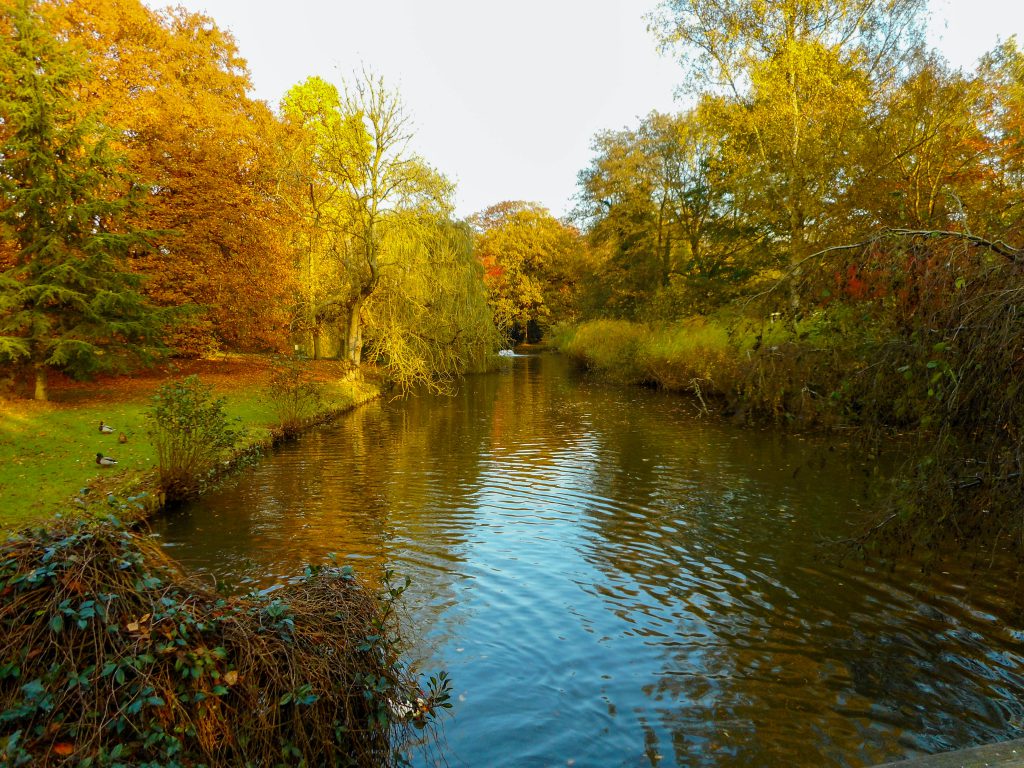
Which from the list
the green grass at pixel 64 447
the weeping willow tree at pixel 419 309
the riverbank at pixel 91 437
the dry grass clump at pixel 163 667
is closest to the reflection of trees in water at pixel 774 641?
the dry grass clump at pixel 163 667

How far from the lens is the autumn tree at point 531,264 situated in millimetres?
60312

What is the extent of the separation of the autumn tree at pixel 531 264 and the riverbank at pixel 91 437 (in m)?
39.0

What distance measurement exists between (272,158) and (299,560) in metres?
22.1

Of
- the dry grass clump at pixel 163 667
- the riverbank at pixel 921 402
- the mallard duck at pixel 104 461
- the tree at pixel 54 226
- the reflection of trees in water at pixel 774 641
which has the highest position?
the tree at pixel 54 226

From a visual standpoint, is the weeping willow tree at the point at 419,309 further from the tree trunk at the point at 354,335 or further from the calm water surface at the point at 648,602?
the calm water surface at the point at 648,602

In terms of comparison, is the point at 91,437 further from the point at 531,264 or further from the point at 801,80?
the point at 531,264

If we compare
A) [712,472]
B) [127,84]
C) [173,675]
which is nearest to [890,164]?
[712,472]

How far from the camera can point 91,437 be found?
1267 centimetres

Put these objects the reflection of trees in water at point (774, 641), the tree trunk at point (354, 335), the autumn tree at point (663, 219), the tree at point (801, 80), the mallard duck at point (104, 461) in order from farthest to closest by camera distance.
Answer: the autumn tree at point (663, 219)
the tree trunk at point (354, 335)
the tree at point (801, 80)
the mallard duck at point (104, 461)
the reflection of trees in water at point (774, 641)

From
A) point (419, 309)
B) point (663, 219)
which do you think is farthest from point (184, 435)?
point (663, 219)

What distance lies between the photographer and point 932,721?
4.93 metres

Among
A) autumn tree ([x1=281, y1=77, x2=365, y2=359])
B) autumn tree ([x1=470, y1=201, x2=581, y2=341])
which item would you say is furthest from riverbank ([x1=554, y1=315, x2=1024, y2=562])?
autumn tree ([x1=470, y1=201, x2=581, y2=341])

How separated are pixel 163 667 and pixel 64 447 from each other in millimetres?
11027

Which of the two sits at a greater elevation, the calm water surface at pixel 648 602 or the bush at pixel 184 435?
the bush at pixel 184 435
